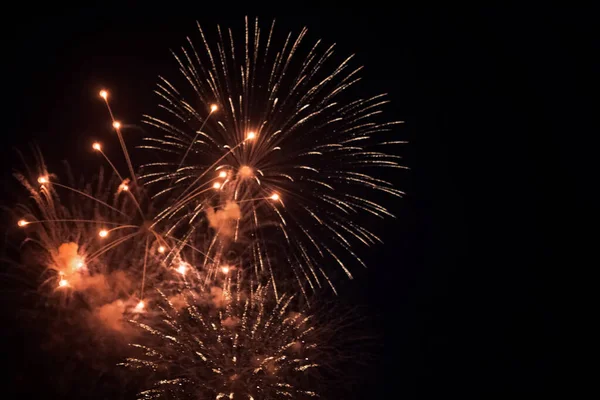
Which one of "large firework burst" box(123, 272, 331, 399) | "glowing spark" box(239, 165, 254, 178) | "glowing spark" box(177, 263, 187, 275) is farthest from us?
"glowing spark" box(177, 263, 187, 275)

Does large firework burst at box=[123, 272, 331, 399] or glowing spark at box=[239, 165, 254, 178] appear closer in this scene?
large firework burst at box=[123, 272, 331, 399]

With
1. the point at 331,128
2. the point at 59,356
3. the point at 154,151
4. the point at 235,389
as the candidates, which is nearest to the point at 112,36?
the point at 154,151

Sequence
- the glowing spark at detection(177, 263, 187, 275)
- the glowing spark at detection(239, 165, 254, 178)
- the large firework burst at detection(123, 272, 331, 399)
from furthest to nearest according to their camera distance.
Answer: the glowing spark at detection(177, 263, 187, 275) → the glowing spark at detection(239, 165, 254, 178) → the large firework burst at detection(123, 272, 331, 399)

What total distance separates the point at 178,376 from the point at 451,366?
427 cm

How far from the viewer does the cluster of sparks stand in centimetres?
612

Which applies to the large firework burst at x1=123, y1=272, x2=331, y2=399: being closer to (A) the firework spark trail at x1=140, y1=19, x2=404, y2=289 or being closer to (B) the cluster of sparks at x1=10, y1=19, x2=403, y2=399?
(B) the cluster of sparks at x1=10, y1=19, x2=403, y2=399

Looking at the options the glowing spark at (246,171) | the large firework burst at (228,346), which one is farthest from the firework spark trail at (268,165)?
the large firework burst at (228,346)

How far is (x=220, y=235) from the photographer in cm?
654

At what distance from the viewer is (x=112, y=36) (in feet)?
27.9

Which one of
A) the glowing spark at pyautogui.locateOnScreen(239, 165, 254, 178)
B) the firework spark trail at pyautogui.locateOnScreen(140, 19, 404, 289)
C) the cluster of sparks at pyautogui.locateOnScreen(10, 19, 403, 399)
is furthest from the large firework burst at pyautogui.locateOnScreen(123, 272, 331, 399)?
the glowing spark at pyautogui.locateOnScreen(239, 165, 254, 178)

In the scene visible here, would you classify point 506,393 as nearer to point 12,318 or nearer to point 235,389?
point 235,389

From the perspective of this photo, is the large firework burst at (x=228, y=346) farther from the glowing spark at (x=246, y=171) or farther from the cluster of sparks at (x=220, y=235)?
the glowing spark at (x=246, y=171)

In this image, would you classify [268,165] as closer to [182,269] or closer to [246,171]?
[246,171]

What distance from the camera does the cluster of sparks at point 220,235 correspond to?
6125 millimetres
